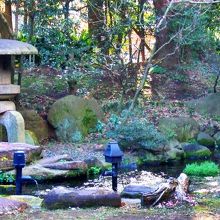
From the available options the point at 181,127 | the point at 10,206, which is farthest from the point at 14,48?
the point at 10,206

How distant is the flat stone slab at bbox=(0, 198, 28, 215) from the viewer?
580cm

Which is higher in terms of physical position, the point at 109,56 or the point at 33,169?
the point at 109,56

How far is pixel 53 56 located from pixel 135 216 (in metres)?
8.93

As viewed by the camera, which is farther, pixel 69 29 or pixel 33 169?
pixel 69 29

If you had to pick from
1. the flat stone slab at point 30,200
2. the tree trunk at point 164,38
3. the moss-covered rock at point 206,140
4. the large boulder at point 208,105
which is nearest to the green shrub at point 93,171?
the flat stone slab at point 30,200

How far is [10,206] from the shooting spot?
233 inches

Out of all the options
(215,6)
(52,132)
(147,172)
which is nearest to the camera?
(147,172)

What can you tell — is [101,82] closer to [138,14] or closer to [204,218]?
[138,14]

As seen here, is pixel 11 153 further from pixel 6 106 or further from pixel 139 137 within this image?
pixel 139 137

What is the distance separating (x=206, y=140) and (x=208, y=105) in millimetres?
2240

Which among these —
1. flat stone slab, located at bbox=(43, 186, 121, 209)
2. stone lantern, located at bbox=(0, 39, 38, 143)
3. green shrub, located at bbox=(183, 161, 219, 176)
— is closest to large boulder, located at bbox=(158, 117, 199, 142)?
green shrub, located at bbox=(183, 161, 219, 176)

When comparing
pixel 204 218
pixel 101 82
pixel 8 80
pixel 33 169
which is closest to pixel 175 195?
pixel 204 218

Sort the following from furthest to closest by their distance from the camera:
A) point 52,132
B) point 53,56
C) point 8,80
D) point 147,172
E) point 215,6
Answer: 1. point 215,6
2. point 53,56
3. point 52,132
4. point 8,80
5. point 147,172

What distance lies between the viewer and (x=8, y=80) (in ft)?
36.8
